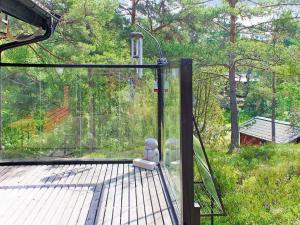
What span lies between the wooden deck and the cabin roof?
33.5 ft

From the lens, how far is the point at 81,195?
11.8 feet

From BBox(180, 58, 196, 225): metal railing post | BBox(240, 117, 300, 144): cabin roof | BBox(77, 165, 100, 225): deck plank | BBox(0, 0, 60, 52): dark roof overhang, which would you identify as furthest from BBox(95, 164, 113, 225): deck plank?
BBox(240, 117, 300, 144): cabin roof

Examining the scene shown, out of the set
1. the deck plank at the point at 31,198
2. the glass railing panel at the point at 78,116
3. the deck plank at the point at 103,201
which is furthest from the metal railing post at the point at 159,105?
the deck plank at the point at 31,198

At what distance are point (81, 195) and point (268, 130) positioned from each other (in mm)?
12831

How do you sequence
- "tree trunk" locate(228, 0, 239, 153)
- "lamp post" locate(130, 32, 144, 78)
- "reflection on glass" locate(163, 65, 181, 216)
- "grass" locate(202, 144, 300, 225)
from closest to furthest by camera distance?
1. "reflection on glass" locate(163, 65, 181, 216)
2. "lamp post" locate(130, 32, 144, 78)
3. "grass" locate(202, 144, 300, 225)
4. "tree trunk" locate(228, 0, 239, 153)

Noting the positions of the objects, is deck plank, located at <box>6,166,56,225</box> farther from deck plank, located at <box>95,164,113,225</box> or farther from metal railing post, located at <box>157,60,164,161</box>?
metal railing post, located at <box>157,60,164,161</box>

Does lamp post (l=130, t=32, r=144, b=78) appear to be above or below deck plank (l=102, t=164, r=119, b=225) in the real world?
Result: above

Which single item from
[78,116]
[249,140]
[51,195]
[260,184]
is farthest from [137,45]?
[249,140]

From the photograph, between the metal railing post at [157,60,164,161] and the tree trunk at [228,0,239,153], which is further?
the tree trunk at [228,0,239,153]

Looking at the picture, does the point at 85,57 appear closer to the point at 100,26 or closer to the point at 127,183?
the point at 100,26

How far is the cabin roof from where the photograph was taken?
13497mm

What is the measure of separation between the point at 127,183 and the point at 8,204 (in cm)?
121

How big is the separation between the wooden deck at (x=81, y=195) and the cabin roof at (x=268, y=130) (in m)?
10.2

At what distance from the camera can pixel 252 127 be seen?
15641 mm
